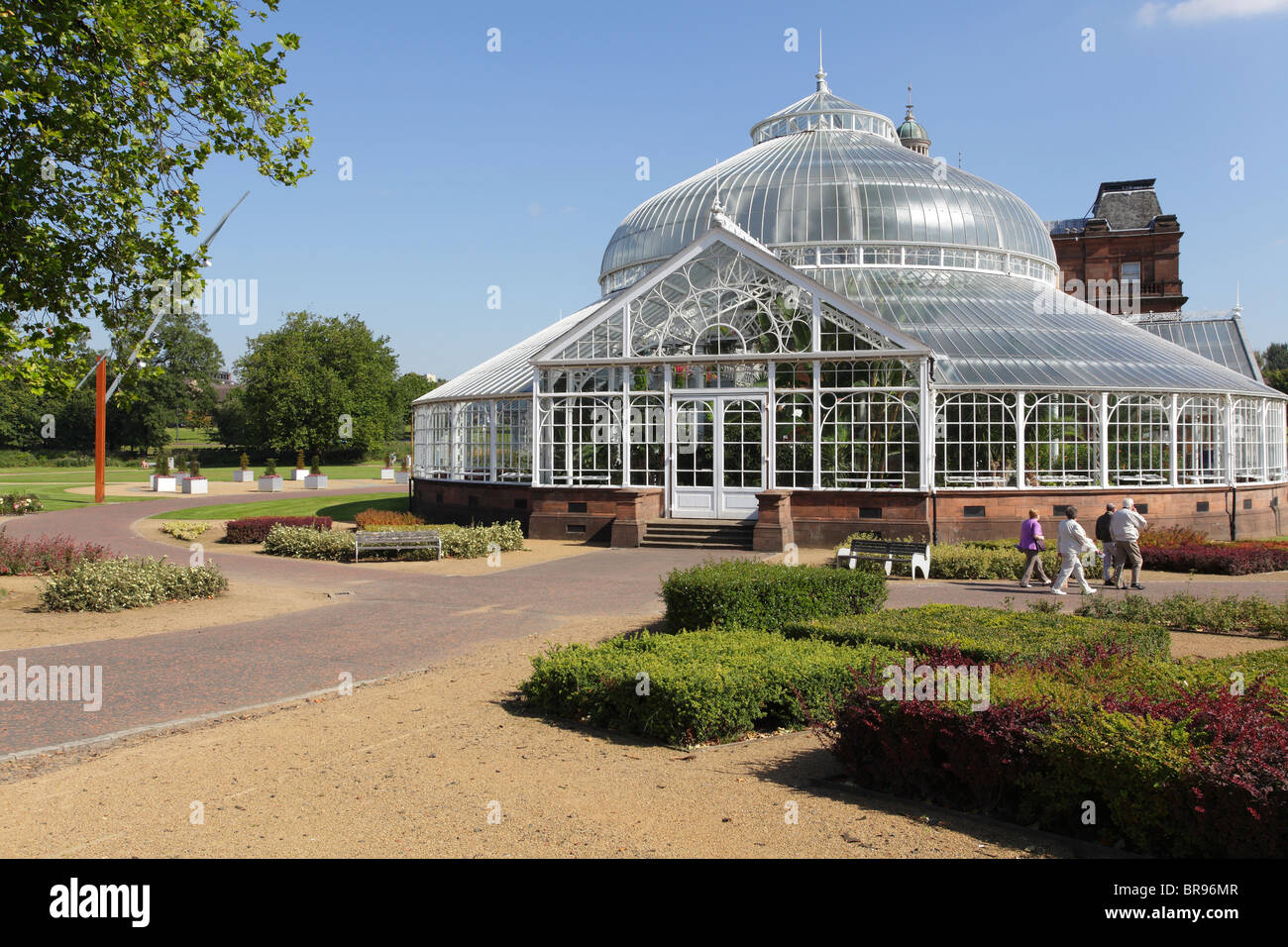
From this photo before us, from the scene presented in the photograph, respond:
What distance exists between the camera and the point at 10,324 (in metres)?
12.6

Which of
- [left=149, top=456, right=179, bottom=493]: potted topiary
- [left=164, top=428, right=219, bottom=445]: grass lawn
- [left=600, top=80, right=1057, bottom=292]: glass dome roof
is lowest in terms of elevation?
[left=149, top=456, right=179, bottom=493]: potted topiary

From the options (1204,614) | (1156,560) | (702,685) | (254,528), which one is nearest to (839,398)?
(1156,560)

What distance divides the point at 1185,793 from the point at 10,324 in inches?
555

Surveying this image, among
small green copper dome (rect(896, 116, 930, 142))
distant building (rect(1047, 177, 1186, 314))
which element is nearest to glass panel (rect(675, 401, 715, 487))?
distant building (rect(1047, 177, 1186, 314))

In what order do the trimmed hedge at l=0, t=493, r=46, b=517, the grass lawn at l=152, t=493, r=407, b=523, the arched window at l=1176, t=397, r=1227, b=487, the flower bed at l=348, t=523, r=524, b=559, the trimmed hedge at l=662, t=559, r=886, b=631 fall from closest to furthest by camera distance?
the trimmed hedge at l=662, t=559, r=886, b=631 < the flower bed at l=348, t=523, r=524, b=559 < the arched window at l=1176, t=397, r=1227, b=487 < the grass lawn at l=152, t=493, r=407, b=523 < the trimmed hedge at l=0, t=493, r=46, b=517

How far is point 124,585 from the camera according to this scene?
14148 millimetres

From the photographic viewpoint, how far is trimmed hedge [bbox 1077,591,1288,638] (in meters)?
11.8

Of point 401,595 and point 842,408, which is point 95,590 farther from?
point 842,408

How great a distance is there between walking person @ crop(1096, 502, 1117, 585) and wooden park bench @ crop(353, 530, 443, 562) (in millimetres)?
13374

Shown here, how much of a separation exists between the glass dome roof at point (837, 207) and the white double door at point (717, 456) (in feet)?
29.2

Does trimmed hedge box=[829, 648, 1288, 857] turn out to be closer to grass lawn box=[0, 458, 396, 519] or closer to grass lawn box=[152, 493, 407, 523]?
grass lawn box=[152, 493, 407, 523]

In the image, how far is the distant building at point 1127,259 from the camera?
55.5 meters

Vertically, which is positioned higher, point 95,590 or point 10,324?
point 10,324

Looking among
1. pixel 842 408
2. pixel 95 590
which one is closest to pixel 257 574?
pixel 95 590
